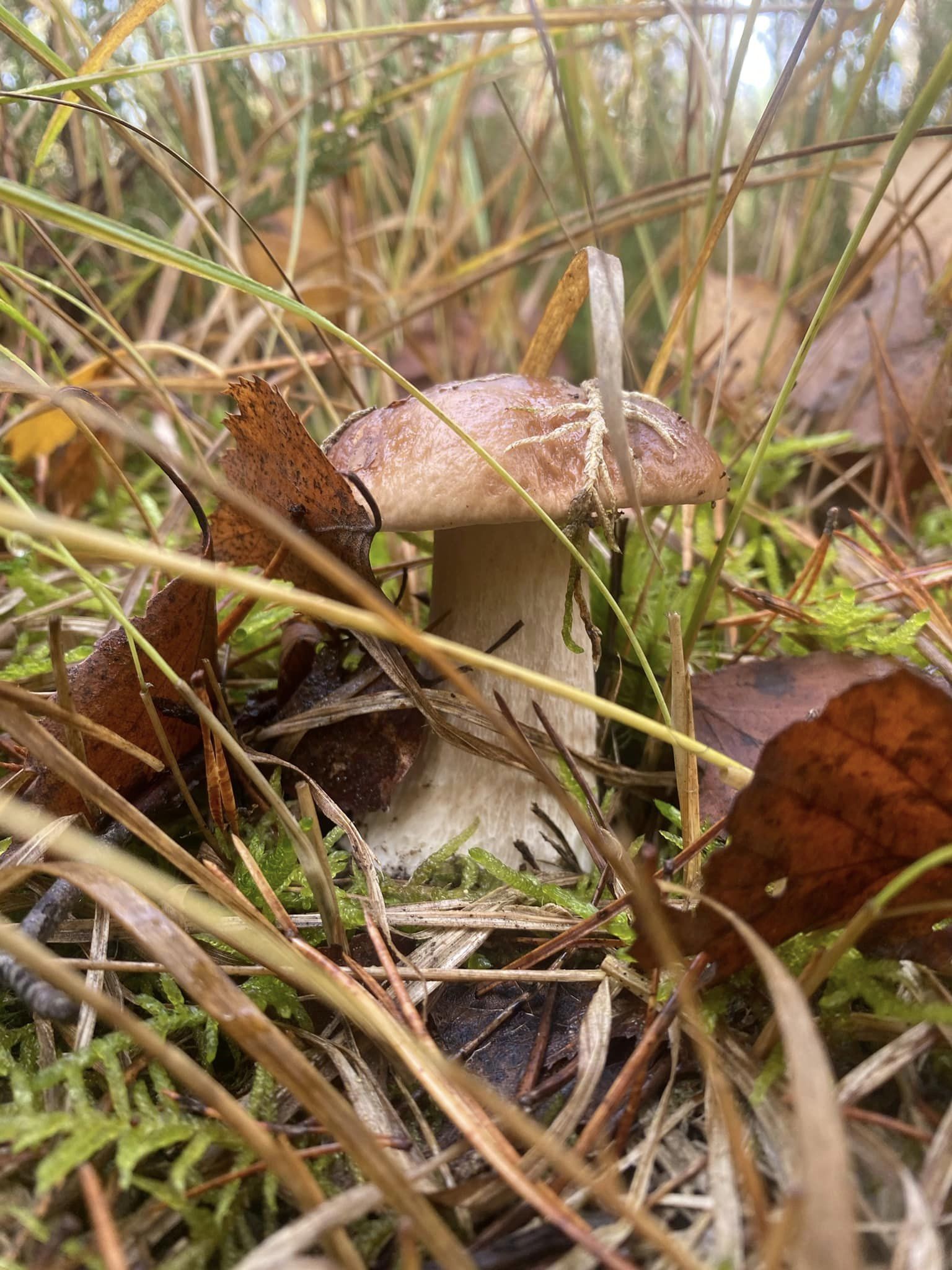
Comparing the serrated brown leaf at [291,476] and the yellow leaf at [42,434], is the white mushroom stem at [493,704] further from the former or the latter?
the yellow leaf at [42,434]

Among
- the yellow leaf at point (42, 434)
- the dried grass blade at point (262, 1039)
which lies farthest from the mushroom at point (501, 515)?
the yellow leaf at point (42, 434)

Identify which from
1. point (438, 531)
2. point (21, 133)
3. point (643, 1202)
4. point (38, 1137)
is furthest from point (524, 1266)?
point (21, 133)

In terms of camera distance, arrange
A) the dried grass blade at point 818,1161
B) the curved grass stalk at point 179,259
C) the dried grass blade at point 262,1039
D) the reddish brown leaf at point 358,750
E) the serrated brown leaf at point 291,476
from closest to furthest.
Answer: the dried grass blade at point 818,1161 → the dried grass blade at point 262,1039 → the curved grass stalk at point 179,259 → the serrated brown leaf at point 291,476 → the reddish brown leaf at point 358,750

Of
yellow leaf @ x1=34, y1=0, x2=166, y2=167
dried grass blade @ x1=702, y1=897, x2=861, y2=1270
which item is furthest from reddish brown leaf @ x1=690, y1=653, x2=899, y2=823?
yellow leaf @ x1=34, y1=0, x2=166, y2=167

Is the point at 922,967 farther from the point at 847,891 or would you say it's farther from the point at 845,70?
the point at 845,70

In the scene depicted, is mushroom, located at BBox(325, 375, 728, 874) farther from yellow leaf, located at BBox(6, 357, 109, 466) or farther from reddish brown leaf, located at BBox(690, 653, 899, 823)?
yellow leaf, located at BBox(6, 357, 109, 466)

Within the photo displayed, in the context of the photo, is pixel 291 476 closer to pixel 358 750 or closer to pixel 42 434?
pixel 358 750
